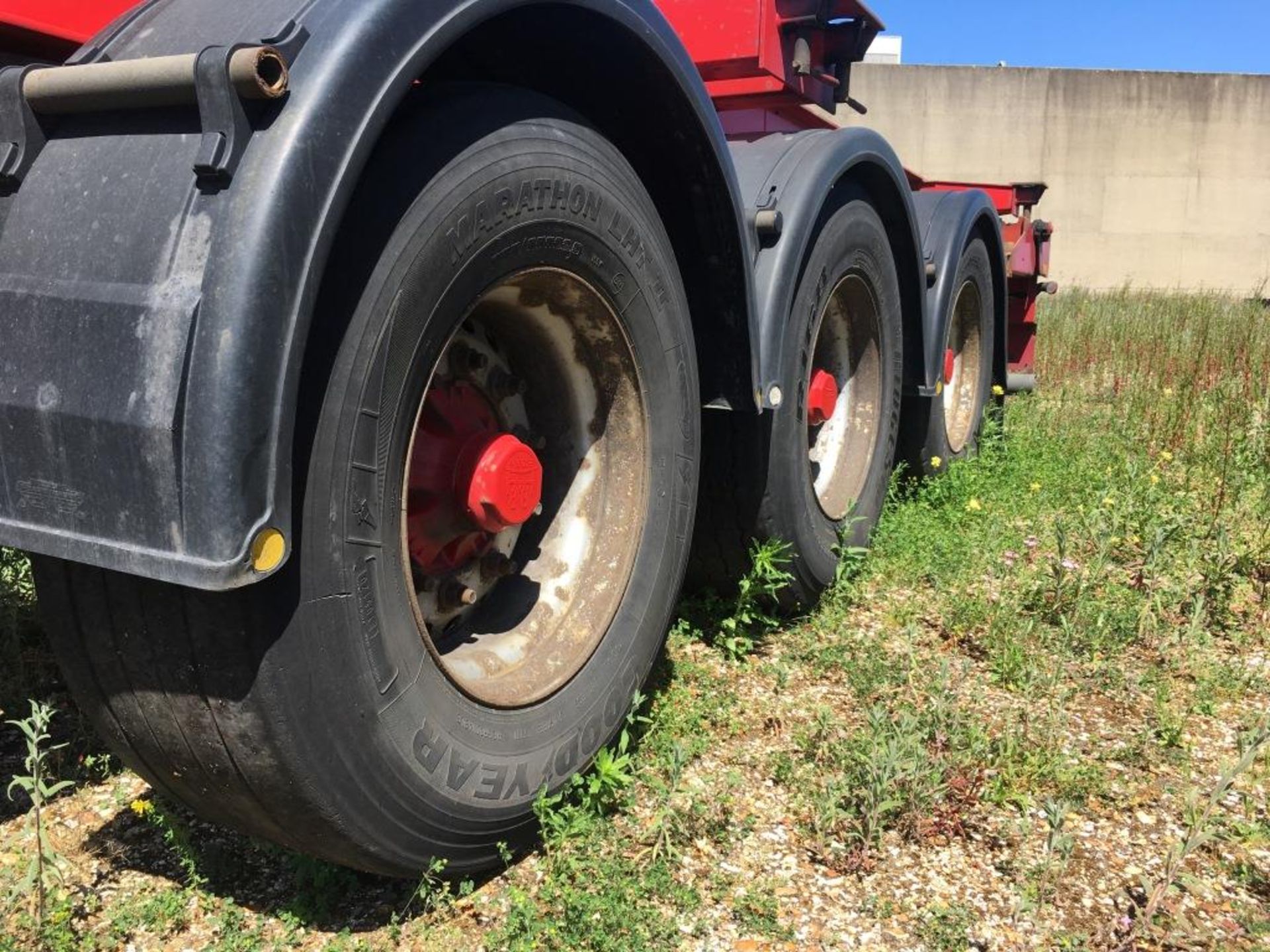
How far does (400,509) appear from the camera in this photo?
1.54 m

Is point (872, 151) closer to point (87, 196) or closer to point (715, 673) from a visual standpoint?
point (715, 673)

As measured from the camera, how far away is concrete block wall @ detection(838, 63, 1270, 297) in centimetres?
1748

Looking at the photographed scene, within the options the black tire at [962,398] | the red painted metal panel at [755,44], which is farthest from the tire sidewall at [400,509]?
the black tire at [962,398]

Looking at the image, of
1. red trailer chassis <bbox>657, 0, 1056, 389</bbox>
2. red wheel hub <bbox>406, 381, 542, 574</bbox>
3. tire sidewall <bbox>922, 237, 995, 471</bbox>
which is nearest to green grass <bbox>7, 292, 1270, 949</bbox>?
tire sidewall <bbox>922, 237, 995, 471</bbox>

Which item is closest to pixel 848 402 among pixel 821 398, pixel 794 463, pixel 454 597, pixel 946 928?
pixel 821 398

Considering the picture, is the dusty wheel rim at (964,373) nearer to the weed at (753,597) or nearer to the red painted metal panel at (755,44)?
the red painted metal panel at (755,44)

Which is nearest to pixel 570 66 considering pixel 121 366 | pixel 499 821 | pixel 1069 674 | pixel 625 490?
pixel 625 490

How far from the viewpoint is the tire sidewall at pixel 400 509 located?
1.40m

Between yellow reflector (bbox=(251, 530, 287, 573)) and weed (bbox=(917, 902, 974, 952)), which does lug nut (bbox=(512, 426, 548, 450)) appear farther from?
weed (bbox=(917, 902, 974, 952))

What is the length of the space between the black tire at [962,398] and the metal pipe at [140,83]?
3.11m

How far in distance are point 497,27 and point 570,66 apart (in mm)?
234

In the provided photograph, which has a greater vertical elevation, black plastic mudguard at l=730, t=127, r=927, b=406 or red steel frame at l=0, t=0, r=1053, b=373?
red steel frame at l=0, t=0, r=1053, b=373

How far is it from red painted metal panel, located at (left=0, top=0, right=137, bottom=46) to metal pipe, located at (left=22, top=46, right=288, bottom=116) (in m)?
0.29

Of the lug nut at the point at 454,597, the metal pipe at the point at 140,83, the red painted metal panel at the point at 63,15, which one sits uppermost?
the red painted metal panel at the point at 63,15
